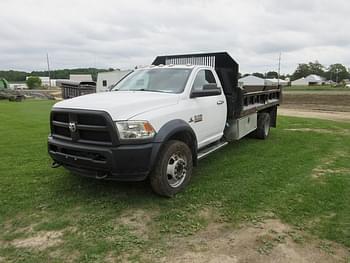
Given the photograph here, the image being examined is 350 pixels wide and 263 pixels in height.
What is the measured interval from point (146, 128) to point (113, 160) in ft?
1.91

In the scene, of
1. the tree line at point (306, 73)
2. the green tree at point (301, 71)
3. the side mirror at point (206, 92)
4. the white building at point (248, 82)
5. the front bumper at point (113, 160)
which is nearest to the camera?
the front bumper at point (113, 160)

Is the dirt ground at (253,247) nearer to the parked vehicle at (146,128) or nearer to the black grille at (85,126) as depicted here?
the parked vehicle at (146,128)

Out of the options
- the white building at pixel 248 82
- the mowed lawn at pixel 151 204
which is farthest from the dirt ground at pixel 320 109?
the mowed lawn at pixel 151 204

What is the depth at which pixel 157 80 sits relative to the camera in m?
5.39

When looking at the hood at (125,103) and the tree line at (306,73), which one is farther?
the tree line at (306,73)

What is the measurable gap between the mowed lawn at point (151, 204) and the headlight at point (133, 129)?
986 mm

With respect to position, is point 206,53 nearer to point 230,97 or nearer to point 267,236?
point 230,97

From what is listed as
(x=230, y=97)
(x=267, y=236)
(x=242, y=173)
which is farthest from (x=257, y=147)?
(x=267, y=236)

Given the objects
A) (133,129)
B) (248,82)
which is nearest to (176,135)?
(133,129)

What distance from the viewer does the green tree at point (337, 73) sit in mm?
128375

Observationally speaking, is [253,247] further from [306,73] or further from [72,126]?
[306,73]

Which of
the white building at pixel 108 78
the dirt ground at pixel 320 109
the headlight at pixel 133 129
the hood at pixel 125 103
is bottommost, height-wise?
the dirt ground at pixel 320 109

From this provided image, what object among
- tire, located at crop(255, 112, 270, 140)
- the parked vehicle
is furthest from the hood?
tire, located at crop(255, 112, 270, 140)

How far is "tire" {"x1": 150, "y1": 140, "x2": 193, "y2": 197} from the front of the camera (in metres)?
4.25
